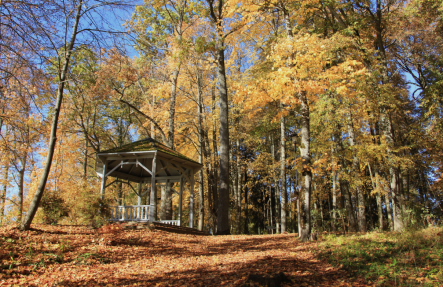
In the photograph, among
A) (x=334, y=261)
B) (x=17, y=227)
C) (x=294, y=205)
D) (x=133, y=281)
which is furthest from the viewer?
(x=294, y=205)

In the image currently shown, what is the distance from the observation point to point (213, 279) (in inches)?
160

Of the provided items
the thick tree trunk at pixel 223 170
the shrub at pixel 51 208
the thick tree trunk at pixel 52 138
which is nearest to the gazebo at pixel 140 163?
the shrub at pixel 51 208

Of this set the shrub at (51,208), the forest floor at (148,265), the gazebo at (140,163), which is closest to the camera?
the forest floor at (148,265)

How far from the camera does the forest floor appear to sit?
3.86 m

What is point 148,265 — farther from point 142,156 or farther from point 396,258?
point 142,156

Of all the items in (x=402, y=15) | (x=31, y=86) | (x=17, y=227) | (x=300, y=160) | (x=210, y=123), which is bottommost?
(x=17, y=227)

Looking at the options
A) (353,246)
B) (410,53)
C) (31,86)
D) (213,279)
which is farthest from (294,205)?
(31,86)

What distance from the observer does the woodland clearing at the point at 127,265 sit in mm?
3908

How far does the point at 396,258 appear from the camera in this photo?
418cm

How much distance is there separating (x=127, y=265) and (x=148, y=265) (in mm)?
384

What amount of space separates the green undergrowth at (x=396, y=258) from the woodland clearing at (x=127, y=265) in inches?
9.7

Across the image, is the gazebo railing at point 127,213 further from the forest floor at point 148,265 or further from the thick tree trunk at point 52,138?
the thick tree trunk at point 52,138

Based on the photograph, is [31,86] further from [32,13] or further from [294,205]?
[294,205]

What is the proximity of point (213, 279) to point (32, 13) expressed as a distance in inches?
218
